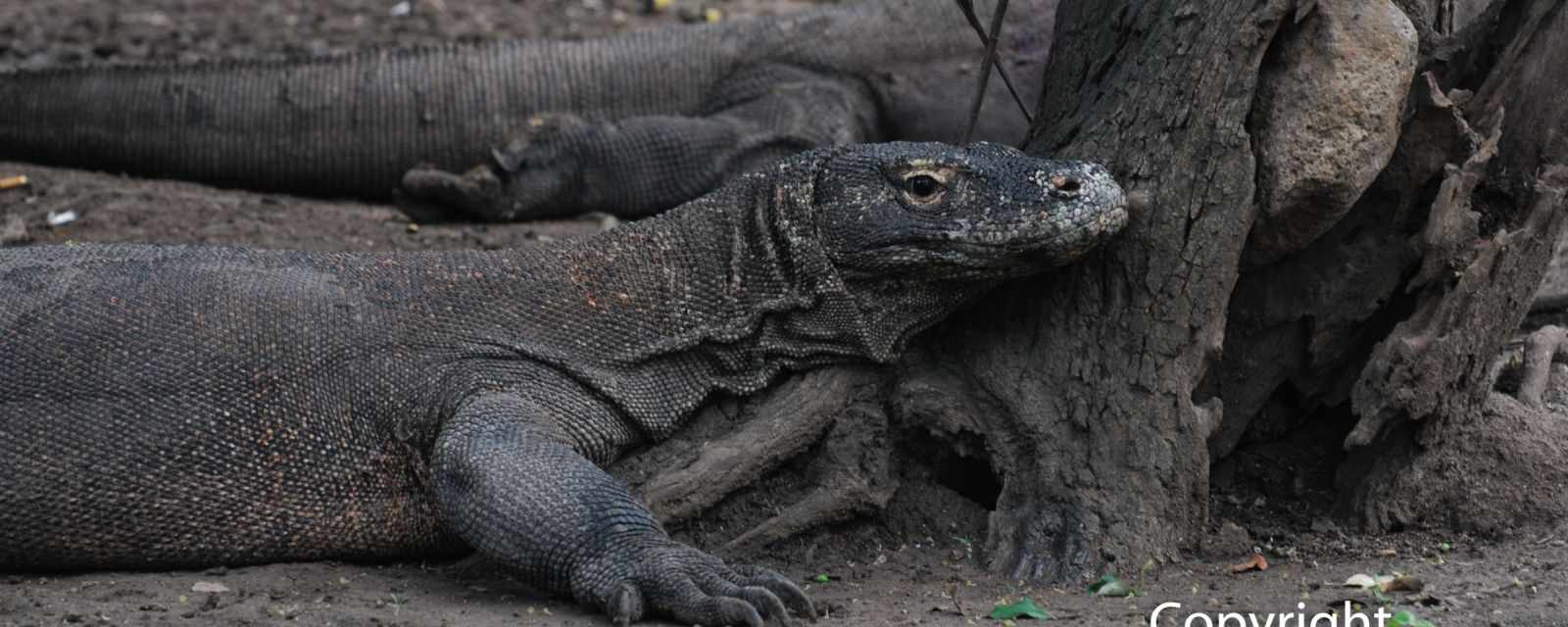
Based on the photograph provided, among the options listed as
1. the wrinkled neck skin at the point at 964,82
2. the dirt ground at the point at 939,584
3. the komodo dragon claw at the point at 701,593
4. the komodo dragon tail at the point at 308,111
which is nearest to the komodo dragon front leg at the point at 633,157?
the wrinkled neck skin at the point at 964,82

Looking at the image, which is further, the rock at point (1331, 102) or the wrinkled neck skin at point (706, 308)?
the wrinkled neck skin at point (706, 308)

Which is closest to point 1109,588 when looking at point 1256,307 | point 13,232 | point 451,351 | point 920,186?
point 1256,307

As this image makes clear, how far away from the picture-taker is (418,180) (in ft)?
29.3

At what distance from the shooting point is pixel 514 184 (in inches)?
362

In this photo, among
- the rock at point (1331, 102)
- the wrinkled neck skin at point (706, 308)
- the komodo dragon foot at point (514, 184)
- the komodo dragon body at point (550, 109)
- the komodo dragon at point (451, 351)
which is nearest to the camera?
the rock at point (1331, 102)

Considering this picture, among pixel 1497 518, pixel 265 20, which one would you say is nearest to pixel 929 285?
pixel 1497 518

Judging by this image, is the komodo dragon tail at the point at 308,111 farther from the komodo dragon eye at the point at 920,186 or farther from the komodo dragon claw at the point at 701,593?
the komodo dragon claw at the point at 701,593

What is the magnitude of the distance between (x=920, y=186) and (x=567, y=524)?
1.45 metres

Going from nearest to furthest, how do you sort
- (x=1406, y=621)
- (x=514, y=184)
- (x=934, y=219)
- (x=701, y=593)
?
(x=1406, y=621) < (x=701, y=593) < (x=934, y=219) < (x=514, y=184)

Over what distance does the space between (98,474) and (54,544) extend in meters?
0.23

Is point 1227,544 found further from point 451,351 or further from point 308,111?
point 308,111

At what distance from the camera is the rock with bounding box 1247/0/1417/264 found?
487 centimetres

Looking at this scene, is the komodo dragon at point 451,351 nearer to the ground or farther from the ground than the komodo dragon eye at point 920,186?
nearer to the ground

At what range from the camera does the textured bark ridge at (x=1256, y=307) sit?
194 inches
